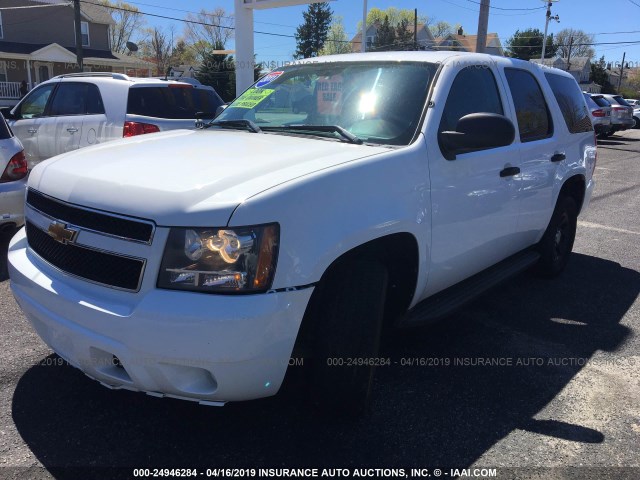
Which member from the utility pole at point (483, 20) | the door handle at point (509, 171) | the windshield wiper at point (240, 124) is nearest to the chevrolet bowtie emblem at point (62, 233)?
the windshield wiper at point (240, 124)

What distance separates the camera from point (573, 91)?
17.8ft

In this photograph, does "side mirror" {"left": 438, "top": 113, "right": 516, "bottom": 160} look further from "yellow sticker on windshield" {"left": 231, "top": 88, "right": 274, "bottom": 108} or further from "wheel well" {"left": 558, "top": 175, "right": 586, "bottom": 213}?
"wheel well" {"left": 558, "top": 175, "right": 586, "bottom": 213}

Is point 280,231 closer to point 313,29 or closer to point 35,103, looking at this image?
point 35,103

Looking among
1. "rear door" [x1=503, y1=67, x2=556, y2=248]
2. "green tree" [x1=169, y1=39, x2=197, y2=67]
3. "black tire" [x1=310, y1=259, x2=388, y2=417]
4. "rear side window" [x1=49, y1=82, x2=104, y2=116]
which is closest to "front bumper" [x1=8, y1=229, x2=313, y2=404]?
"black tire" [x1=310, y1=259, x2=388, y2=417]

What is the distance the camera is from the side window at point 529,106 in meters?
4.23

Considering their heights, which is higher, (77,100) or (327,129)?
(327,129)

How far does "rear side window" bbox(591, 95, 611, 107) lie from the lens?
2245 cm

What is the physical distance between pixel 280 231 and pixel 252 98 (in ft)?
6.94

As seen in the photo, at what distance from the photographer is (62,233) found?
2580 millimetres

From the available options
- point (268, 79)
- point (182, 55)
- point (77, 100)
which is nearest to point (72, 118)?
point (77, 100)

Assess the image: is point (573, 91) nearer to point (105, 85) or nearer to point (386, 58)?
point (386, 58)

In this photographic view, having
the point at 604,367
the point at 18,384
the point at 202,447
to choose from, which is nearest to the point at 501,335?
the point at 604,367

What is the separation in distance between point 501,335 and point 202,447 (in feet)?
7.86

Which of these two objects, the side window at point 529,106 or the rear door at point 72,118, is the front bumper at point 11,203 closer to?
the rear door at point 72,118
